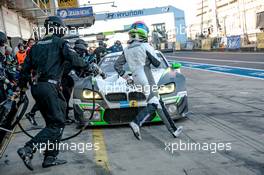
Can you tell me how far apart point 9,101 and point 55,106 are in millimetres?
575

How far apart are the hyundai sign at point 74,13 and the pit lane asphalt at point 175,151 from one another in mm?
21151

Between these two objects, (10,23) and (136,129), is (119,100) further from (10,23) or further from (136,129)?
(10,23)

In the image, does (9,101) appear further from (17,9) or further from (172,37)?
(172,37)

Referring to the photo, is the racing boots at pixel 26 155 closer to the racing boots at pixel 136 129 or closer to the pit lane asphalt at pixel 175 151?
the pit lane asphalt at pixel 175 151

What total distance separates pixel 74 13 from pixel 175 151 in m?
26.1

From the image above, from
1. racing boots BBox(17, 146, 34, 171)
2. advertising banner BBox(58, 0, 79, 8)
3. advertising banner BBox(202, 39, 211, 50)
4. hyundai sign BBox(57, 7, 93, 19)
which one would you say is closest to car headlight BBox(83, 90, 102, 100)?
racing boots BBox(17, 146, 34, 171)

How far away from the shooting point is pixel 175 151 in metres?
5.59

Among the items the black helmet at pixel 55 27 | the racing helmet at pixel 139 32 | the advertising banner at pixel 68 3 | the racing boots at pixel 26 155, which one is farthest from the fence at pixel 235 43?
the racing boots at pixel 26 155

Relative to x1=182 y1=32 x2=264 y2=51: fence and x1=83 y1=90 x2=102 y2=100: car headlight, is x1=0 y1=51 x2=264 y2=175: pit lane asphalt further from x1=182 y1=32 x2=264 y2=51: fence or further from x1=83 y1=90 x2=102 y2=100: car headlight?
x1=182 y1=32 x2=264 y2=51: fence

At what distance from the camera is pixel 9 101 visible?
512 centimetres

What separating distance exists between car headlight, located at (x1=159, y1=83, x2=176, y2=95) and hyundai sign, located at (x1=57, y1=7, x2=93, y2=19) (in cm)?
2129

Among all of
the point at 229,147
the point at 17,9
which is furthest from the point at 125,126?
the point at 17,9

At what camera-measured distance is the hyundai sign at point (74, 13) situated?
2906cm

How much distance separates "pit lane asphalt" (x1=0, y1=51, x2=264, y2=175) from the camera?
15.8 feet
